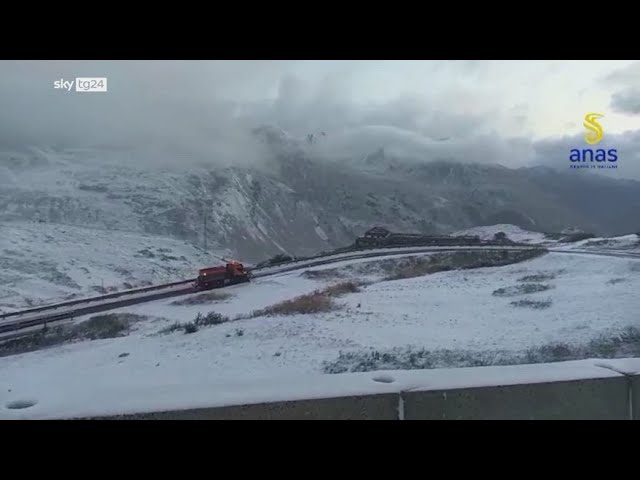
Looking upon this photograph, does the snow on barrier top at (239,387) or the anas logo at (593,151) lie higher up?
the anas logo at (593,151)

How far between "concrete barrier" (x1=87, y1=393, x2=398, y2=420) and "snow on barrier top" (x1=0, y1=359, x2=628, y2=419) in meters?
0.03

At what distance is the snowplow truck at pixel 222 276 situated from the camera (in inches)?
154

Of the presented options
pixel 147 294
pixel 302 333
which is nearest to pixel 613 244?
pixel 302 333

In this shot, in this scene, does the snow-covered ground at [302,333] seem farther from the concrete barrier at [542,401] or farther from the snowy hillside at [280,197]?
the concrete barrier at [542,401]

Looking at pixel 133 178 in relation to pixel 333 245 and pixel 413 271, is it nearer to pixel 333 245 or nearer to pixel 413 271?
pixel 333 245

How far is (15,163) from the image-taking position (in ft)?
12.3

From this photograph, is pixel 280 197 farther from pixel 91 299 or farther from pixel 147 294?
pixel 91 299

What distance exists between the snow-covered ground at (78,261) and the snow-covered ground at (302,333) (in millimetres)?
289

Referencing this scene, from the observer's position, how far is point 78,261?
379 cm

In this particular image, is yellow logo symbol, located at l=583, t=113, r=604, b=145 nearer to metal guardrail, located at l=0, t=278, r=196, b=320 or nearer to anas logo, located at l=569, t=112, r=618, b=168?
anas logo, located at l=569, t=112, r=618, b=168

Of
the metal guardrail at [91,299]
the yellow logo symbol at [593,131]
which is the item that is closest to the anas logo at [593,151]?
the yellow logo symbol at [593,131]

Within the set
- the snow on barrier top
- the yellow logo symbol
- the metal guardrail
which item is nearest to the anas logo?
the yellow logo symbol

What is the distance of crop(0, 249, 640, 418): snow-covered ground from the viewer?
131 inches

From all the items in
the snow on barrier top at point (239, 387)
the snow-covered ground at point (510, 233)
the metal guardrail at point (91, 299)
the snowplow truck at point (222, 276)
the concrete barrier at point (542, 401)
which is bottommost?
the concrete barrier at point (542, 401)
